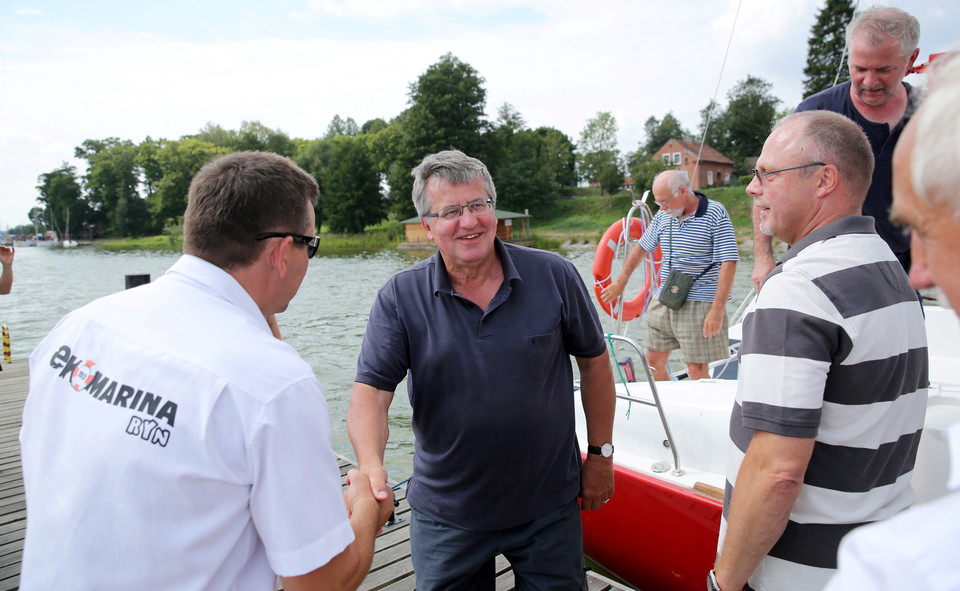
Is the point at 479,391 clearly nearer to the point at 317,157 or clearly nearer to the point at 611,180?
the point at 611,180

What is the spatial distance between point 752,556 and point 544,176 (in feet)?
177

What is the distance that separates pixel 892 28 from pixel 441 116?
179 ft

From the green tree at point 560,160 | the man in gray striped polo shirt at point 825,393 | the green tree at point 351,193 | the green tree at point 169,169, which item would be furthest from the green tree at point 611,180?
the man in gray striped polo shirt at point 825,393

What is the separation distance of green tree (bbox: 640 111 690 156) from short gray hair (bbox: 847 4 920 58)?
71.6 m

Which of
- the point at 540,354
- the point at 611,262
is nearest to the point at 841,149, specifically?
the point at 540,354

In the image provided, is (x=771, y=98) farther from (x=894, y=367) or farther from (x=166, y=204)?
(x=894, y=367)

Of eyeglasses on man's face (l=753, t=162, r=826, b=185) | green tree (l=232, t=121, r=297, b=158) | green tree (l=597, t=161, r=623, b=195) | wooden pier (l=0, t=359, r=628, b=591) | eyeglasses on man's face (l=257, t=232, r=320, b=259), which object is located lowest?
wooden pier (l=0, t=359, r=628, b=591)

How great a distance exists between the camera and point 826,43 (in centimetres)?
5131

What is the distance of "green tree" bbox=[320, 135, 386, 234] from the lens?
5750cm

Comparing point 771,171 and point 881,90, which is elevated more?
point 881,90

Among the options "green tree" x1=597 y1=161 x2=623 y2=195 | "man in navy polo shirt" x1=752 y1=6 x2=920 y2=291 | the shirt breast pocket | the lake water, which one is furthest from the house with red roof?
the shirt breast pocket

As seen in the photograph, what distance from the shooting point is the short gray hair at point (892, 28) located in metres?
2.67

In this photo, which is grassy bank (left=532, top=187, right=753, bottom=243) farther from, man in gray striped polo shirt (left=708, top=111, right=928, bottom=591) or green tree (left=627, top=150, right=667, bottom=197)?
man in gray striped polo shirt (left=708, top=111, right=928, bottom=591)

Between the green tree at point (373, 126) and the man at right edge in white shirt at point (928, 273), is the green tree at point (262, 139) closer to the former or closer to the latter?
the green tree at point (373, 126)
